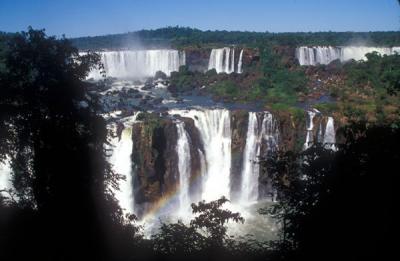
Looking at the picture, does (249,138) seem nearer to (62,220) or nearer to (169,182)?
(169,182)

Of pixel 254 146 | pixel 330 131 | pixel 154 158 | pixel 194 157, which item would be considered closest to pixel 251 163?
pixel 254 146

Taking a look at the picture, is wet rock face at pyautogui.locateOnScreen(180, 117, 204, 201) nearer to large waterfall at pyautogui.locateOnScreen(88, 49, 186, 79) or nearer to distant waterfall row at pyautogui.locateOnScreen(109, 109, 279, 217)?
distant waterfall row at pyautogui.locateOnScreen(109, 109, 279, 217)

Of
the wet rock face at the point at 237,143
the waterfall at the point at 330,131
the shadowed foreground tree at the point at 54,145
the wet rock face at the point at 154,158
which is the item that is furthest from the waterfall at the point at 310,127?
the shadowed foreground tree at the point at 54,145

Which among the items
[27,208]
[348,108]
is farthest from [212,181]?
[27,208]

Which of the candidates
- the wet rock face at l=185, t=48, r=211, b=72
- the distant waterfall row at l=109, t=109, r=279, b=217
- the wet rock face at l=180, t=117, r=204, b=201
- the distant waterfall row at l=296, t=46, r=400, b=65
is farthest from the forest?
the distant waterfall row at l=296, t=46, r=400, b=65

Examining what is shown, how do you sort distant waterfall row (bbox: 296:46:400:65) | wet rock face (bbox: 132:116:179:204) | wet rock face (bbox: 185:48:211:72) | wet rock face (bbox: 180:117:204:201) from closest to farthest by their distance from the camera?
1. wet rock face (bbox: 132:116:179:204)
2. wet rock face (bbox: 180:117:204:201)
3. wet rock face (bbox: 185:48:211:72)
4. distant waterfall row (bbox: 296:46:400:65)

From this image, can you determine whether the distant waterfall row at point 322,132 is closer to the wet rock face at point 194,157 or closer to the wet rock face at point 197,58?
the wet rock face at point 194,157
